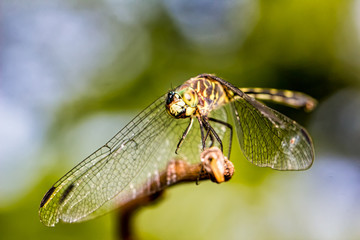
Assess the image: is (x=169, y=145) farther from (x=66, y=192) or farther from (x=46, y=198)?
(x=46, y=198)

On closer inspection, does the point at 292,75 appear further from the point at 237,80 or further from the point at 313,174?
the point at 313,174

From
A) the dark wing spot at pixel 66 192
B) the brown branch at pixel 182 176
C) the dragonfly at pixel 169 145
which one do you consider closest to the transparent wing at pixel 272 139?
the dragonfly at pixel 169 145

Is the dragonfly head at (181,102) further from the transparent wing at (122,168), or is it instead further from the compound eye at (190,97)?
the transparent wing at (122,168)

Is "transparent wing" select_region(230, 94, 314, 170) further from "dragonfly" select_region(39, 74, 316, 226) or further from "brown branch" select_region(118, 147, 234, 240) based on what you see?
"brown branch" select_region(118, 147, 234, 240)

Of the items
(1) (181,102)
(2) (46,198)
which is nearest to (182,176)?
(1) (181,102)

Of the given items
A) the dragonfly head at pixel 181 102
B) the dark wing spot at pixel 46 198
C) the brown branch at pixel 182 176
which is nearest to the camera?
the brown branch at pixel 182 176

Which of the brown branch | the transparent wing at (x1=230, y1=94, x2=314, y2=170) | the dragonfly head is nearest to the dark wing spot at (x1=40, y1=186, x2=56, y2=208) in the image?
the brown branch
